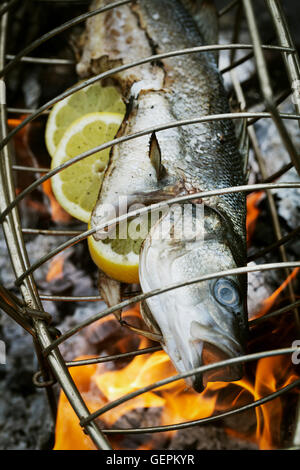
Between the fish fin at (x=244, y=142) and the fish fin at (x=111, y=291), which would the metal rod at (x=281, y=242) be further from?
the fish fin at (x=111, y=291)

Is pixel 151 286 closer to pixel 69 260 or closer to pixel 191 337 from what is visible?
pixel 191 337

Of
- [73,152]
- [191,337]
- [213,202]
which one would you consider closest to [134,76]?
[73,152]

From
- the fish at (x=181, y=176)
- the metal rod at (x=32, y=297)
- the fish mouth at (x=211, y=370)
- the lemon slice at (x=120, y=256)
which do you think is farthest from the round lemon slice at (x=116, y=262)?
the fish mouth at (x=211, y=370)

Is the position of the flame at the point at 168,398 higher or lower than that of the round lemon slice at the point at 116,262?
lower

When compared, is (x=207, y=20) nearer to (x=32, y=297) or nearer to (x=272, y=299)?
(x=272, y=299)

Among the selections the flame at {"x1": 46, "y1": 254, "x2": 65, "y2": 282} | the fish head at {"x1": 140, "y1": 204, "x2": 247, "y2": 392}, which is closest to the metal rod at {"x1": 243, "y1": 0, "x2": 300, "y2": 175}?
the fish head at {"x1": 140, "y1": 204, "x2": 247, "y2": 392}

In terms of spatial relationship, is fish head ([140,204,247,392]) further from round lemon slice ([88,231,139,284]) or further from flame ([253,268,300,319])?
flame ([253,268,300,319])
